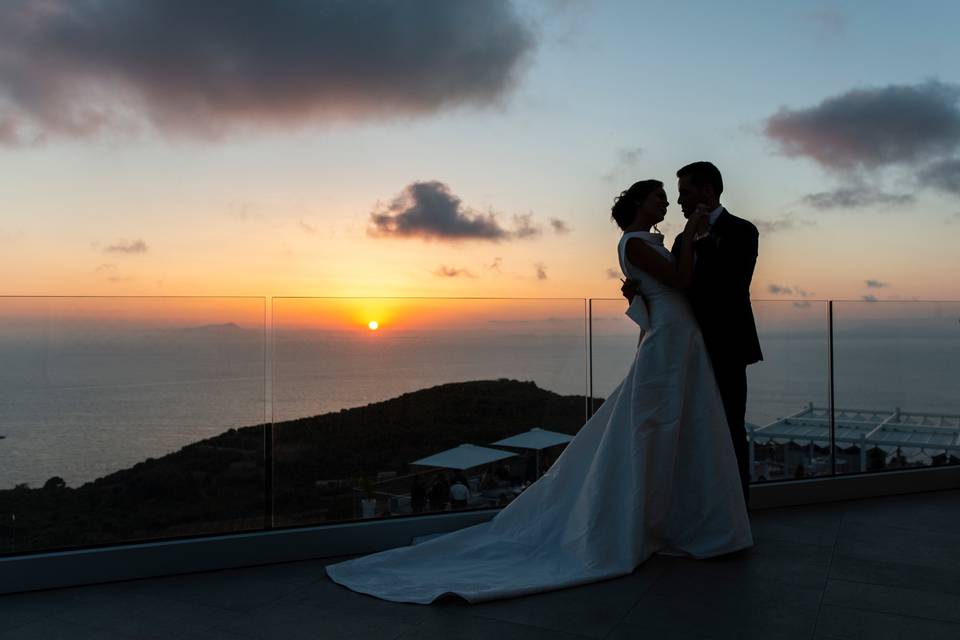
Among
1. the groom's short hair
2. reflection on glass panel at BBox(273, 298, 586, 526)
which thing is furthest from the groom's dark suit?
reflection on glass panel at BBox(273, 298, 586, 526)

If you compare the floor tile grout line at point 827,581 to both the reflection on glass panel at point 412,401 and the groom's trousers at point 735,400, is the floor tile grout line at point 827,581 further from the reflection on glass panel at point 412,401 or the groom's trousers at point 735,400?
the reflection on glass panel at point 412,401

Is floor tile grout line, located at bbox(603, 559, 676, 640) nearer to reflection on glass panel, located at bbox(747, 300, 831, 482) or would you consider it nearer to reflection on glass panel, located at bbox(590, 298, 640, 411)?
reflection on glass panel, located at bbox(590, 298, 640, 411)

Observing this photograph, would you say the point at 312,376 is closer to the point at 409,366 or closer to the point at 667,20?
the point at 409,366

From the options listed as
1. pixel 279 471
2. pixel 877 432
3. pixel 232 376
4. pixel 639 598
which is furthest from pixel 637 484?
pixel 877 432

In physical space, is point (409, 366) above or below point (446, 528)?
above

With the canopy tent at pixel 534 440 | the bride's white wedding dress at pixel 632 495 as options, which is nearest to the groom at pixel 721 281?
the bride's white wedding dress at pixel 632 495

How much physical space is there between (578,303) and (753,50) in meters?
4.64

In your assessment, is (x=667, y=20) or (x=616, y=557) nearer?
(x=616, y=557)

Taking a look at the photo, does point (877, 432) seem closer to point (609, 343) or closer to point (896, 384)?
point (896, 384)

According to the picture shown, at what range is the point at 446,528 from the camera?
3.50 m

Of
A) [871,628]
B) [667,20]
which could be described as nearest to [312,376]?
[871,628]

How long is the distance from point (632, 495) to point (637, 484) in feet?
0.16

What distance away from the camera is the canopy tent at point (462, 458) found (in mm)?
3570

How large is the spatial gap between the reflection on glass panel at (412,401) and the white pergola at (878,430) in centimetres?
145
